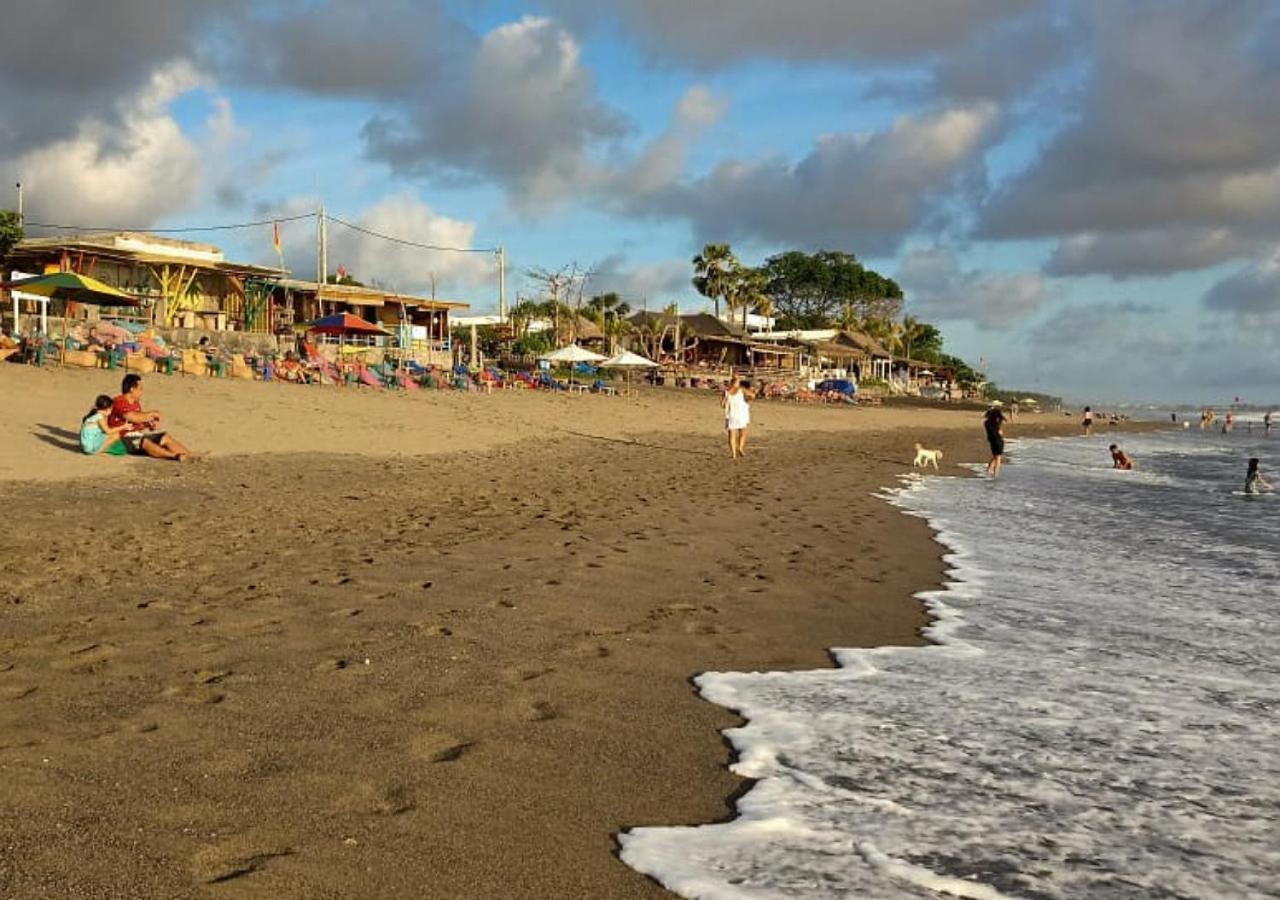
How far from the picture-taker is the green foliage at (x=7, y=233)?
28.8 metres

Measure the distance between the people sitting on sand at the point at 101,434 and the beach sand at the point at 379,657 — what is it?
337mm

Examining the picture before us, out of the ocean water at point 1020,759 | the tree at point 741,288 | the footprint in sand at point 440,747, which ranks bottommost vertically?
the ocean water at point 1020,759

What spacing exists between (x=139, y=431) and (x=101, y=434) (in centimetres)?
41

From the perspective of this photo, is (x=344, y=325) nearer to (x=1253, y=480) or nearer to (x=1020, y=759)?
(x=1253, y=480)

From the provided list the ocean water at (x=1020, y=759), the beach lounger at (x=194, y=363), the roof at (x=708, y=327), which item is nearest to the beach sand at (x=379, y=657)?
the ocean water at (x=1020, y=759)

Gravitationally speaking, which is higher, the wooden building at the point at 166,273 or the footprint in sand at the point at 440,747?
the wooden building at the point at 166,273

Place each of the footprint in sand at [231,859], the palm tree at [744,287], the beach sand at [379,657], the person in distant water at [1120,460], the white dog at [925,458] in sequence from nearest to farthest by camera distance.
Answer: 1. the footprint in sand at [231,859]
2. the beach sand at [379,657]
3. the white dog at [925,458]
4. the person in distant water at [1120,460]
5. the palm tree at [744,287]

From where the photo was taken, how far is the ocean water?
2.75 meters

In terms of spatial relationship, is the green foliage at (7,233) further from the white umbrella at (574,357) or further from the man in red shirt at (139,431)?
the man in red shirt at (139,431)

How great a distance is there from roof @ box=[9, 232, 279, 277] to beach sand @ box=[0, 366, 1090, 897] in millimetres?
19223

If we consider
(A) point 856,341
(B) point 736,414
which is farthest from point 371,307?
(A) point 856,341

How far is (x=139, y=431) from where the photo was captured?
11422 mm

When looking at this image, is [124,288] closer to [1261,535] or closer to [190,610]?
[190,610]

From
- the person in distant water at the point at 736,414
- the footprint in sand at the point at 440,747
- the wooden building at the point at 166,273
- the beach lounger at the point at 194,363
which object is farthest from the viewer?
the wooden building at the point at 166,273
